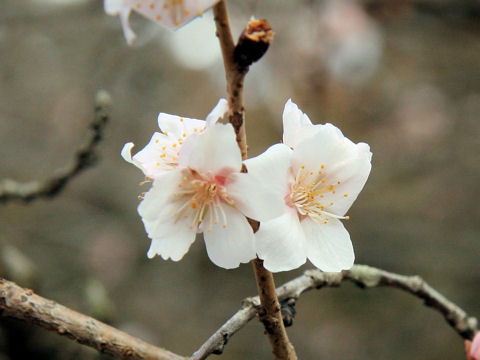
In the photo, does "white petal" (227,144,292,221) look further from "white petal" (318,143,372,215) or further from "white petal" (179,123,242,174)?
"white petal" (318,143,372,215)

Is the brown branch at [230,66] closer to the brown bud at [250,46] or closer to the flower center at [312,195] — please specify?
the brown bud at [250,46]

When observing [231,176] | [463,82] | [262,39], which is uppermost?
[262,39]

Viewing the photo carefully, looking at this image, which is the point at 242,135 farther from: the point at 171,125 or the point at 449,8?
the point at 449,8

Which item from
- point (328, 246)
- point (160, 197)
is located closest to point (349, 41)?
point (328, 246)

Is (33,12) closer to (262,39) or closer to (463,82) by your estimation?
(262,39)

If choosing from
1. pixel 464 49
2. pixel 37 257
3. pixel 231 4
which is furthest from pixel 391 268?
pixel 37 257

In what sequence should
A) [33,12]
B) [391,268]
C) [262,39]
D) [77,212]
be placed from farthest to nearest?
[77,212], [391,268], [33,12], [262,39]

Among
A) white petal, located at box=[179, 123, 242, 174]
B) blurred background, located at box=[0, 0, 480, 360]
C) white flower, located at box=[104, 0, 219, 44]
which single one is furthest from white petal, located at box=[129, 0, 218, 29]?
blurred background, located at box=[0, 0, 480, 360]
